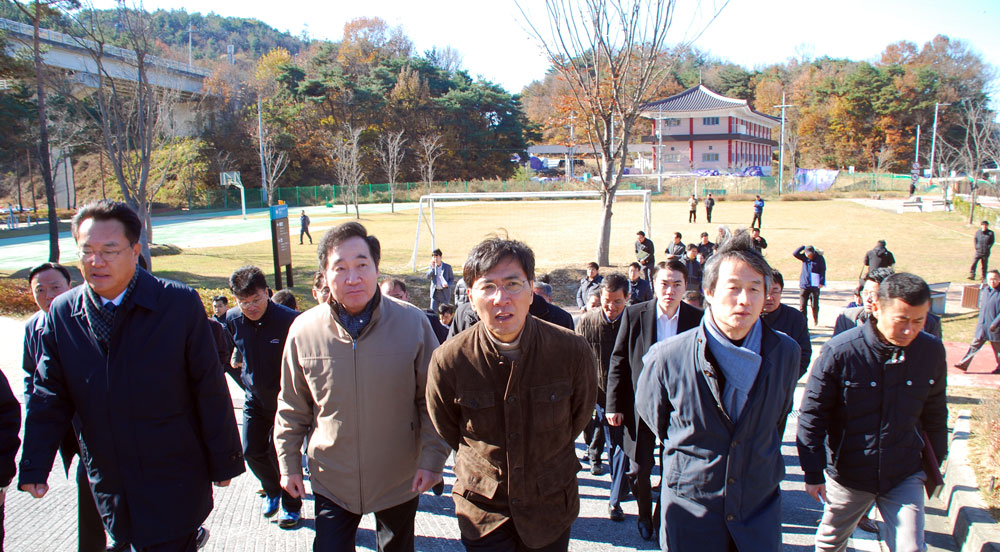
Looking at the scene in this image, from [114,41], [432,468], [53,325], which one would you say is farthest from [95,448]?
[114,41]

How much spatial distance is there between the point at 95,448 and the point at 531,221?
27.7 metres

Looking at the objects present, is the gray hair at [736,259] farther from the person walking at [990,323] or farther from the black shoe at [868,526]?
the person walking at [990,323]

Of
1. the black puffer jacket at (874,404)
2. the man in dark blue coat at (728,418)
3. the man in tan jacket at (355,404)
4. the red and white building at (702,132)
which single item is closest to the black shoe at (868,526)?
the black puffer jacket at (874,404)

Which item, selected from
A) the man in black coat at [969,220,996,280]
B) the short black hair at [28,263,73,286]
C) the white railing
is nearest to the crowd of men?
the short black hair at [28,263,73,286]

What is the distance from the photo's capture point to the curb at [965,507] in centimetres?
353

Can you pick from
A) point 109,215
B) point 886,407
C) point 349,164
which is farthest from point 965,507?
point 349,164

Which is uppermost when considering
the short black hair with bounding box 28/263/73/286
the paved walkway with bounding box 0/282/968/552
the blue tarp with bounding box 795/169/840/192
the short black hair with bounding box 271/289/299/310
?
the blue tarp with bounding box 795/169/840/192

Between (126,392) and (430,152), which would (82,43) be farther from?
(430,152)

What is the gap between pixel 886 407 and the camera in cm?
304

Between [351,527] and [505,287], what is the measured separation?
4.56 ft

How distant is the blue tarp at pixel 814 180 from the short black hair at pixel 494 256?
58263 millimetres

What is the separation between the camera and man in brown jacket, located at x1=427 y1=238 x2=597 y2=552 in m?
2.45

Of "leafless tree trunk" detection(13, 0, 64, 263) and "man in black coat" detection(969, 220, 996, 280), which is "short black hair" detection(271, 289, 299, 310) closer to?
"leafless tree trunk" detection(13, 0, 64, 263)

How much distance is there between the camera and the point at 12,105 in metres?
33.2
